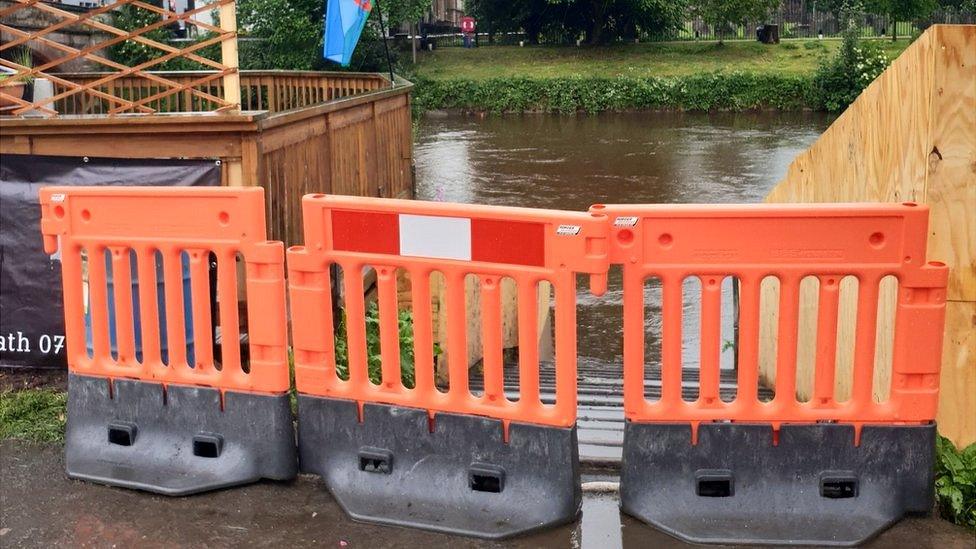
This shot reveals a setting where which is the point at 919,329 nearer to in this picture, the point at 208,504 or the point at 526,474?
the point at 526,474

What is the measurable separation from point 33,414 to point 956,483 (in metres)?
4.70

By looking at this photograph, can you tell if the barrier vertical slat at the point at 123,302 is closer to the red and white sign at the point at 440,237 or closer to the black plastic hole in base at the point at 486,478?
the red and white sign at the point at 440,237

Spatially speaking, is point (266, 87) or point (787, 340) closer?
point (787, 340)

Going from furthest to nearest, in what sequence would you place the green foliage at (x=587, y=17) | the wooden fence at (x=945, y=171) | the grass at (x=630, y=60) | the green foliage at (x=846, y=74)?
the green foliage at (x=587, y=17) → the grass at (x=630, y=60) → the green foliage at (x=846, y=74) → the wooden fence at (x=945, y=171)

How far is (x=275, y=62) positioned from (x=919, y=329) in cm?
3579

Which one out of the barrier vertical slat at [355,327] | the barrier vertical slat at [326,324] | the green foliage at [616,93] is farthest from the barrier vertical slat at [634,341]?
the green foliage at [616,93]

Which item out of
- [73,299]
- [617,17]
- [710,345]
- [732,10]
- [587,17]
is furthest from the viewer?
[587,17]

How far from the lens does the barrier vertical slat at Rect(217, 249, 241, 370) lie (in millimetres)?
5008

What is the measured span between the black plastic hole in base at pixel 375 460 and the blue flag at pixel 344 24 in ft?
32.0

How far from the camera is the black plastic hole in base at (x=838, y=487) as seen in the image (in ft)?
15.0

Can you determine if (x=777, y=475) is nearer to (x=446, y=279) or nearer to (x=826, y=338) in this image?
(x=826, y=338)

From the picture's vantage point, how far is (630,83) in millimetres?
39562

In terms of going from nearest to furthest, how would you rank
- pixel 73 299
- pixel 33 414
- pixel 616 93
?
pixel 73 299, pixel 33 414, pixel 616 93

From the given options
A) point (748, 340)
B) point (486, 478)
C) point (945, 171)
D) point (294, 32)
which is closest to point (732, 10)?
point (294, 32)
